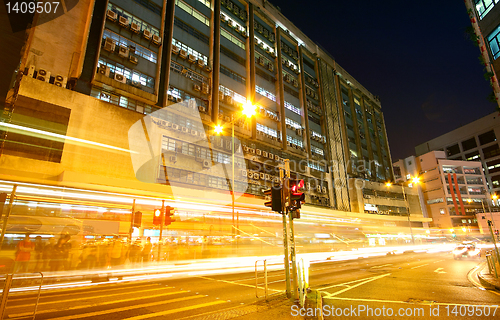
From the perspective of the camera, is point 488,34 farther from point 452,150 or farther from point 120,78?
point 452,150

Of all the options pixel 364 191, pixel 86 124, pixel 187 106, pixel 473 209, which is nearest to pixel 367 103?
pixel 364 191

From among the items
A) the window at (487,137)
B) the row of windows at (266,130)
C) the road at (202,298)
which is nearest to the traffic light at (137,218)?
the road at (202,298)

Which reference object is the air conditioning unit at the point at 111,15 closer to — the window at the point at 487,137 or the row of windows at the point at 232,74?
the row of windows at the point at 232,74

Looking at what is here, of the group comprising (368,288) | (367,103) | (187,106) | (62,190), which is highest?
(367,103)

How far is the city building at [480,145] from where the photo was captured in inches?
2862

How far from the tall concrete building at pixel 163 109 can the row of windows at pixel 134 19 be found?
0.15 meters

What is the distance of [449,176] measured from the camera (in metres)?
70.2

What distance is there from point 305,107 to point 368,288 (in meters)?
37.9

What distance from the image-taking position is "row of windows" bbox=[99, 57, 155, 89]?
22.3m

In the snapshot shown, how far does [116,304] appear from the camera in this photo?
7.10m

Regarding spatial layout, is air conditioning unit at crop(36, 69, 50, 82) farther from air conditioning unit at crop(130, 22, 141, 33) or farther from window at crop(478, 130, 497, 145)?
window at crop(478, 130, 497, 145)

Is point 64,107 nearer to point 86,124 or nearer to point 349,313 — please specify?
point 86,124

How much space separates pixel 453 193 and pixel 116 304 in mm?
86843

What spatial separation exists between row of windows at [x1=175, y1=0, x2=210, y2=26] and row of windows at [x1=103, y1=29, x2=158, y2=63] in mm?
8568
